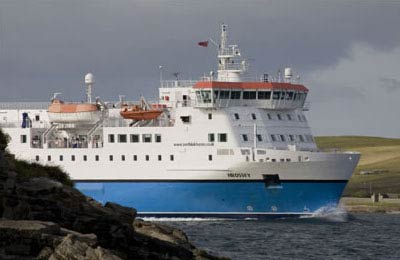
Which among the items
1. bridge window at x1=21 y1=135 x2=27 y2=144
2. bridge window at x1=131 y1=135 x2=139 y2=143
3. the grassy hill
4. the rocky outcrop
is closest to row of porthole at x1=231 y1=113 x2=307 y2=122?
bridge window at x1=131 y1=135 x2=139 y2=143

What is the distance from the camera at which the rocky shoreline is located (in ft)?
81.4

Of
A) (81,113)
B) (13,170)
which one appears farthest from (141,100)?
(13,170)

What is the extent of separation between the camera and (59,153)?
6712 cm

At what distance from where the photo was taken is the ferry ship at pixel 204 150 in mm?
63250

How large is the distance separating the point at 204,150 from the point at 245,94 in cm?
360

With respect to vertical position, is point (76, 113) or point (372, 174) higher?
point (76, 113)

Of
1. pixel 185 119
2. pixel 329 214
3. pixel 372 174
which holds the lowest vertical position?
pixel 329 214

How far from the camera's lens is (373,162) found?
426 feet

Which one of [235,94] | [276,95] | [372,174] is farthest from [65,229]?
[372,174]

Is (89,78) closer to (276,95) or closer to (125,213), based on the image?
(276,95)

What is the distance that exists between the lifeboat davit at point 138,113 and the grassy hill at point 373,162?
2847 cm

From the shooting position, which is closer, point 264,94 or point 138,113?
point 264,94

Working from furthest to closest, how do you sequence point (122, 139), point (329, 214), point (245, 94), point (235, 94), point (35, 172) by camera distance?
1. point (122, 139)
2. point (245, 94)
3. point (235, 94)
4. point (329, 214)
5. point (35, 172)

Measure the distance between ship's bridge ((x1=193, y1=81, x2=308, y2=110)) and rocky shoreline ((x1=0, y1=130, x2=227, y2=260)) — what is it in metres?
34.1
